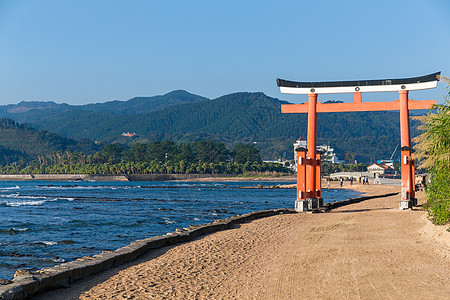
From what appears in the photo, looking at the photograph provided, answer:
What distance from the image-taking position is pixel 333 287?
9.96 m

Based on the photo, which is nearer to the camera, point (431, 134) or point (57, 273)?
point (57, 273)

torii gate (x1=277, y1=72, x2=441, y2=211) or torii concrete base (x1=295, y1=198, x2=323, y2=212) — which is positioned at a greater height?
torii gate (x1=277, y1=72, x2=441, y2=211)

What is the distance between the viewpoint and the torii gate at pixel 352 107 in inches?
1045

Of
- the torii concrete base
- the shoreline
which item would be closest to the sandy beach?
the torii concrete base

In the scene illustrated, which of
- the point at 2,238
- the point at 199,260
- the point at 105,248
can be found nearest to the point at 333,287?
the point at 199,260

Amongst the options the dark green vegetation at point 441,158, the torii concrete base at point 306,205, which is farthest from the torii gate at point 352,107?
the dark green vegetation at point 441,158

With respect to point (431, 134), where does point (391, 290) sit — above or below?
below

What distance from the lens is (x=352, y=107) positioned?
27.3 meters

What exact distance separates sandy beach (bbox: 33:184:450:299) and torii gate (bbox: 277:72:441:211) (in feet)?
27.2

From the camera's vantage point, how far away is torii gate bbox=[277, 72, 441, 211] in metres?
26.5

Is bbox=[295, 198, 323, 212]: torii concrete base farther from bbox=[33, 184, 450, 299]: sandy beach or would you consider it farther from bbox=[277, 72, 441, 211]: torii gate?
bbox=[33, 184, 450, 299]: sandy beach

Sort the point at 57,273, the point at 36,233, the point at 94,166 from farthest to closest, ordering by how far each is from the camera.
A: the point at 94,166, the point at 36,233, the point at 57,273

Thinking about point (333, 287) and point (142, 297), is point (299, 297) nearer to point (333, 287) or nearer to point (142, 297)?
point (333, 287)

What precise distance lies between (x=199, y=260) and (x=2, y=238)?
13.1 meters
